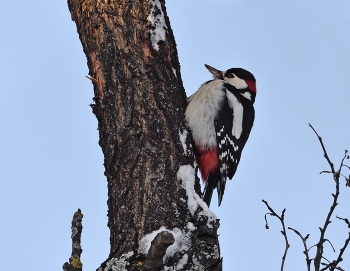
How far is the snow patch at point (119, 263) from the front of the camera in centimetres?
276

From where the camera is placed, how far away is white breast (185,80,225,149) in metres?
4.04

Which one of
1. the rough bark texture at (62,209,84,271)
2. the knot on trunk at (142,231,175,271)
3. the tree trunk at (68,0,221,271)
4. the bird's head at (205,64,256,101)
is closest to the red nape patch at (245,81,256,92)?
the bird's head at (205,64,256,101)

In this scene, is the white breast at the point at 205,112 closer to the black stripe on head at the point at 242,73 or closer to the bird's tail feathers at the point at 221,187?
the bird's tail feathers at the point at 221,187

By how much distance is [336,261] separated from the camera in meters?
2.49

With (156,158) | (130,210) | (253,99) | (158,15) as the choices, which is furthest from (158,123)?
(253,99)

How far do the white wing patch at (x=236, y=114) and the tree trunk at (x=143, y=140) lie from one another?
0.92 meters

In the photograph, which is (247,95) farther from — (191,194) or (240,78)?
(191,194)

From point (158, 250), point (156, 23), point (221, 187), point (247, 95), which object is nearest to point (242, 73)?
point (247, 95)

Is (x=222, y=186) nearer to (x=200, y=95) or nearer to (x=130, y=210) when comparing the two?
(x=200, y=95)

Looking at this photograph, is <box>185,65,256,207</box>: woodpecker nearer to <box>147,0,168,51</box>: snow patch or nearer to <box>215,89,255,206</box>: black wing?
<box>215,89,255,206</box>: black wing

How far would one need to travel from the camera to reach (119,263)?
2775 millimetres

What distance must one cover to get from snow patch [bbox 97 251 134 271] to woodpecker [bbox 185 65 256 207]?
4.15 ft

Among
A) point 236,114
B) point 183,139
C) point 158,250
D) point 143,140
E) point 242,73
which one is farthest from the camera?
point 242,73

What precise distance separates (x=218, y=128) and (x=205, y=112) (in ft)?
0.69
